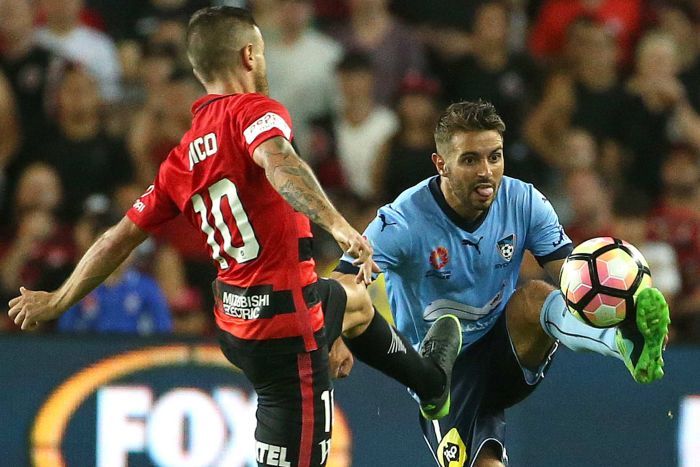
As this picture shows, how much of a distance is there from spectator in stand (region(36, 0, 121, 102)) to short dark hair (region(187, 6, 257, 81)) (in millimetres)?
4983

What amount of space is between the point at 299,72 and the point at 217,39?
195 inches

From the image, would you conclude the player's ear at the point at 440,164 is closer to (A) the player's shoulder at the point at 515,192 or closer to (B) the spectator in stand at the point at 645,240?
(A) the player's shoulder at the point at 515,192

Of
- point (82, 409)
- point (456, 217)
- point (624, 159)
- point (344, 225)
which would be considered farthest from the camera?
point (624, 159)

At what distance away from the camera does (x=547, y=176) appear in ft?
32.6

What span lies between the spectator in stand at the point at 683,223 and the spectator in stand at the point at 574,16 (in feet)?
4.02

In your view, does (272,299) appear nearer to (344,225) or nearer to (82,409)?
(344,225)

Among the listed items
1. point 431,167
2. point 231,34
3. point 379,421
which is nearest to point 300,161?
point 231,34

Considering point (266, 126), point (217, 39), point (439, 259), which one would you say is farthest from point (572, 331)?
point (217, 39)

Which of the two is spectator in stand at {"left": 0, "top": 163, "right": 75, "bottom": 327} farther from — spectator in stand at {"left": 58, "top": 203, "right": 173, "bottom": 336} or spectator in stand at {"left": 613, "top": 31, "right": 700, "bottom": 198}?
spectator in stand at {"left": 613, "top": 31, "right": 700, "bottom": 198}

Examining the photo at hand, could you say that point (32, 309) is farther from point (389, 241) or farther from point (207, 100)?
point (389, 241)

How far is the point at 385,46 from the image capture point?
10.3 m

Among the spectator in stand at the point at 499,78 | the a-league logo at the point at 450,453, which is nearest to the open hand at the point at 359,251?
the a-league logo at the point at 450,453

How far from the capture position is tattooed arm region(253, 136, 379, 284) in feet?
15.1

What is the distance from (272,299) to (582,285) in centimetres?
136
